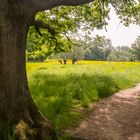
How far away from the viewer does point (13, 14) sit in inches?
252

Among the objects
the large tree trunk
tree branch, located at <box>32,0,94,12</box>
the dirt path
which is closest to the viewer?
the large tree trunk

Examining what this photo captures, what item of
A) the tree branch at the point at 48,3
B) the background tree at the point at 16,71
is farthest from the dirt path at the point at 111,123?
Result: the tree branch at the point at 48,3

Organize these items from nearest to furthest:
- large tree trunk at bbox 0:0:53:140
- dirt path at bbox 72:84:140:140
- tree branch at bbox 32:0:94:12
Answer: large tree trunk at bbox 0:0:53:140 < tree branch at bbox 32:0:94:12 < dirt path at bbox 72:84:140:140

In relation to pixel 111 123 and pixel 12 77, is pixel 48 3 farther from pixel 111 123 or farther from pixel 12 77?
pixel 111 123

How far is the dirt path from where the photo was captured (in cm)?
734

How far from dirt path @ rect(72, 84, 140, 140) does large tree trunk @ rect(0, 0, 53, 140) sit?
4.05ft

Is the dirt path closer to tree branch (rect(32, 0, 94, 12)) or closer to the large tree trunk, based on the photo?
the large tree trunk

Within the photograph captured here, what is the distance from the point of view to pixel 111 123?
8438 millimetres

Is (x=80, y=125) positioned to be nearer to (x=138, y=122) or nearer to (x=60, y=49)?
(x=138, y=122)

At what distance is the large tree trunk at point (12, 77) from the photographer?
249 inches

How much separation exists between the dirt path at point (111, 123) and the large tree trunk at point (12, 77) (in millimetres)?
1233

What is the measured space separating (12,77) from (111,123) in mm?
3450

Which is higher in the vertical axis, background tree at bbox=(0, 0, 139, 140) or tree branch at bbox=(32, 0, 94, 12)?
tree branch at bbox=(32, 0, 94, 12)

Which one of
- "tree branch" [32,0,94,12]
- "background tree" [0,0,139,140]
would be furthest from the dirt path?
"tree branch" [32,0,94,12]
